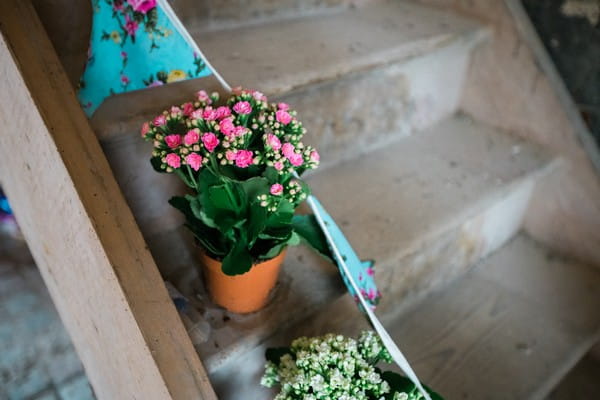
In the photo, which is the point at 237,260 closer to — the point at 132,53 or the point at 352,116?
the point at 132,53

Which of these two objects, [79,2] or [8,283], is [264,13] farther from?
[8,283]

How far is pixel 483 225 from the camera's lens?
1.30 meters

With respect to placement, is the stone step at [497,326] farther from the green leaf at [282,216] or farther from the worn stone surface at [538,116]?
the green leaf at [282,216]

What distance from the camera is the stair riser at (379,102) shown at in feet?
3.86

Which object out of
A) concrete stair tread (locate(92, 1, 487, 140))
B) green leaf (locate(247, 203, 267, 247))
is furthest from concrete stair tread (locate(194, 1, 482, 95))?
green leaf (locate(247, 203, 267, 247))

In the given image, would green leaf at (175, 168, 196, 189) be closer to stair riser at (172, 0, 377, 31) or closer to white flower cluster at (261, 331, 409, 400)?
white flower cluster at (261, 331, 409, 400)

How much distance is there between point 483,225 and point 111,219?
3.00ft

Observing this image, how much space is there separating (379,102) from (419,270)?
0.41m

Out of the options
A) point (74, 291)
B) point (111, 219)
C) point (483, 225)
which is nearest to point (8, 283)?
point (74, 291)

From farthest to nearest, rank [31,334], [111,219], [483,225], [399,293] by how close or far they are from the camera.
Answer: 1. [483,225]
2. [399,293]
3. [31,334]
4. [111,219]

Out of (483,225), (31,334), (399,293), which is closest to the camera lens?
(31,334)

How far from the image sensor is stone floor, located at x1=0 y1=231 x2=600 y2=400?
101cm

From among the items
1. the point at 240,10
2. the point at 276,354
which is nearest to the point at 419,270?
the point at 276,354

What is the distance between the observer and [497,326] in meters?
1.24
